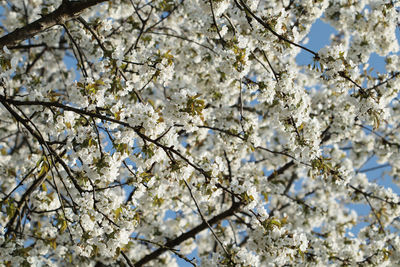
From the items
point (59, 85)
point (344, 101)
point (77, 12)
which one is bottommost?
point (77, 12)

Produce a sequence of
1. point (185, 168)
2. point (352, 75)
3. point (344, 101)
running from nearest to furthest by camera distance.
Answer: point (185, 168), point (352, 75), point (344, 101)

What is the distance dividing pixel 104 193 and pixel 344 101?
170 inches

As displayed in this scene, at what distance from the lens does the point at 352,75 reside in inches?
148

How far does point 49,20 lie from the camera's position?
3.42 metres

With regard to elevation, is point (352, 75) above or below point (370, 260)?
above

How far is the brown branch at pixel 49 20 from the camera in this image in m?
3.31

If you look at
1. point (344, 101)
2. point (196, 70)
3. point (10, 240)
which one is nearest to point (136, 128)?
point (10, 240)

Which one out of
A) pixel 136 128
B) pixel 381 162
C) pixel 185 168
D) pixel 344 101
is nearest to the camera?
pixel 136 128

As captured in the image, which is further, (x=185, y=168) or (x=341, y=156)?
(x=341, y=156)

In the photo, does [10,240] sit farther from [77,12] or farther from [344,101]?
[344,101]

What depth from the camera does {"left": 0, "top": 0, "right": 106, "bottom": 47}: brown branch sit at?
3314 mm

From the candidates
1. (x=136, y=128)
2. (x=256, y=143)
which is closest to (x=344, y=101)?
(x=256, y=143)

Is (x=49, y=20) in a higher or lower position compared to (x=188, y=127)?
higher

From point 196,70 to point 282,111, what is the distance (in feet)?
10.4
